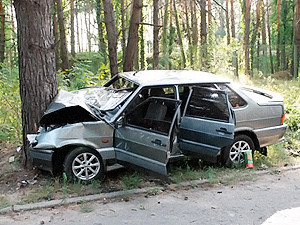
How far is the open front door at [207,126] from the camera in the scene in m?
6.40

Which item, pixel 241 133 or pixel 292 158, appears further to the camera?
pixel 292 158

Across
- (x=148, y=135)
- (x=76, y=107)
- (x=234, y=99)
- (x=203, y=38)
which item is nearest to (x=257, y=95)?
(x=234, y=99)

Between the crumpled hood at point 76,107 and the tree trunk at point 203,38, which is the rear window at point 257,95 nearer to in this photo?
the crumpled hood at point 76,107

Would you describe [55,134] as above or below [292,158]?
above

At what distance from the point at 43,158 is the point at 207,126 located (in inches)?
117

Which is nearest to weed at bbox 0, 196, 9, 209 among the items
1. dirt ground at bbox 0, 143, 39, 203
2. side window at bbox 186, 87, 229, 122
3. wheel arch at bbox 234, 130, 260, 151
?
dirt ground at bbox 0, 143, 39, 203

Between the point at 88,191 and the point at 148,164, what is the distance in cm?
109

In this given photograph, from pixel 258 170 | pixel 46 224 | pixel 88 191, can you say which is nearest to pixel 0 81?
pixel 88 191

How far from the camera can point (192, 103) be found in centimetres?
672

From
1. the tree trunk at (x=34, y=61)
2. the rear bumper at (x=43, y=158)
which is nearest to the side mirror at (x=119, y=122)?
the rear bumper at (x=43, y=158)

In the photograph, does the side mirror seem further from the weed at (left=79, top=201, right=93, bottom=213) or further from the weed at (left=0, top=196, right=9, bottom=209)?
the weed at (left=0, top=196, right=9, bottom=209)

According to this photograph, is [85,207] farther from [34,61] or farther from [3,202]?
[34,61]

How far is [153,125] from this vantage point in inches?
228

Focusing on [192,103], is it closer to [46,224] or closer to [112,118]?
[112,118]
